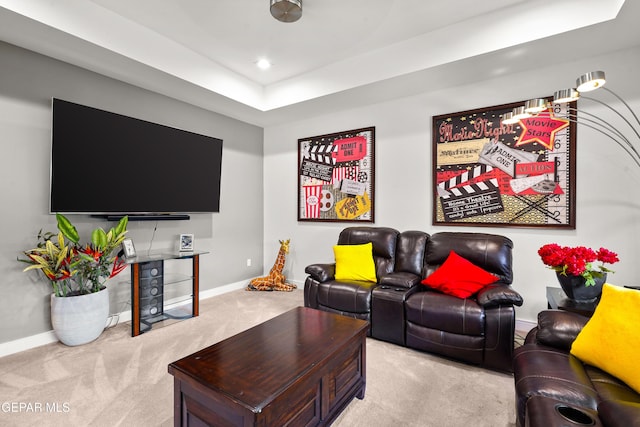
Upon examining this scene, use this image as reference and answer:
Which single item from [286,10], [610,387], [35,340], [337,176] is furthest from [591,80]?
[35,340]

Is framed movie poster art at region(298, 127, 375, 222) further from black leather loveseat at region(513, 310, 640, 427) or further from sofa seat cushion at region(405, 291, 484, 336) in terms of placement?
black leather loveseat at region(513, 310, 640, 427)

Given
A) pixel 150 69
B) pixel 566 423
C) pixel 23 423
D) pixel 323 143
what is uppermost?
pixel 150 69

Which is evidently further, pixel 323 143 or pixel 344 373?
pixel 323 143

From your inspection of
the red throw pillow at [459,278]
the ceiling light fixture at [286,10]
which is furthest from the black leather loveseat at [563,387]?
the ceiling light fixture at [286,10]

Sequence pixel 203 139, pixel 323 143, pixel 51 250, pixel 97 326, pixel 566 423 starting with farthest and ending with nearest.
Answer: pixel 323 143
pixel 203 139
pixel 97 326
pixel 51 250
pixel 566 423

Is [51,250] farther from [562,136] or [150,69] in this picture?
[562,136]

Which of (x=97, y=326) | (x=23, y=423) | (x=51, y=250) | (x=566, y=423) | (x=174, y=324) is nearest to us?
(x=566, y=423)

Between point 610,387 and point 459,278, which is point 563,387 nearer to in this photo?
point 610,387

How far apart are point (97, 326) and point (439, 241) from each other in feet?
11.2

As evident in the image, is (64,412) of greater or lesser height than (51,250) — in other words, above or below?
below

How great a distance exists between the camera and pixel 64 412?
1.87 metres

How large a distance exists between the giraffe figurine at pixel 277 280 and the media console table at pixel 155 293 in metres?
1.03

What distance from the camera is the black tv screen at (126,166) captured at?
2.77 metres

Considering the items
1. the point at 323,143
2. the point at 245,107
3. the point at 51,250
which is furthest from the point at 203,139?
the point at 51,250
